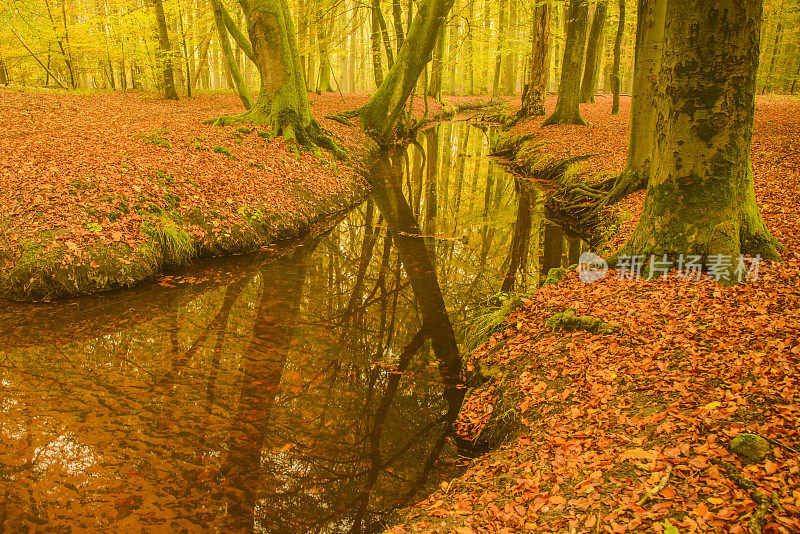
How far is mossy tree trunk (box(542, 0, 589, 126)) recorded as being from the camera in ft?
55.8

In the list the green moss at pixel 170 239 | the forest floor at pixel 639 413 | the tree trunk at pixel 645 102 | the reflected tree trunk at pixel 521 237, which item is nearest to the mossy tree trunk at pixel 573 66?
the reflected tree trunk at pixel 521 237

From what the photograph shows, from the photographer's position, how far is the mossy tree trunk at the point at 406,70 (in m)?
15.6

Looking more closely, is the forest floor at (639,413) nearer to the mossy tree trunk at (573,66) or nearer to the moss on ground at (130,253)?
the moss on ground at (130,253)

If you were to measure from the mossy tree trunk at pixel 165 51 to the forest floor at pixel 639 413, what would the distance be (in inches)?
713

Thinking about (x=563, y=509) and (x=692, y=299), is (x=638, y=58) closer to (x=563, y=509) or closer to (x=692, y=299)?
(x=692, y=299)

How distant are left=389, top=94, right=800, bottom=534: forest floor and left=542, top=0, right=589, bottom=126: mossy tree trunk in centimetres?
1280

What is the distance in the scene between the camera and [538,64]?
19469 mm

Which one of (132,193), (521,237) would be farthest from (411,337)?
(132,193)

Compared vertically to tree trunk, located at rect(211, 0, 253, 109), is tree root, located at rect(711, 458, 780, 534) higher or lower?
lower

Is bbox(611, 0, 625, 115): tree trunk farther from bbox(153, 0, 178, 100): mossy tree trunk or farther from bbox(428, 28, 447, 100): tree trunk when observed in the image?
bbox(153, 0, 178, 100): mossy tree trunk

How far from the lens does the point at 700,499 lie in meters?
2.62

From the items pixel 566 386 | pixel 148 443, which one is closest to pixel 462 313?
pixel 566 386

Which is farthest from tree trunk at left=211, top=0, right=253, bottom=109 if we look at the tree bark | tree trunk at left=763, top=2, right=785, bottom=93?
tree trunk at left=763, top=2, right=785, bottom=93

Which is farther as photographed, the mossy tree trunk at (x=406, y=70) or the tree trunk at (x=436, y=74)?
the tree trunk at (x=436, y=74)
